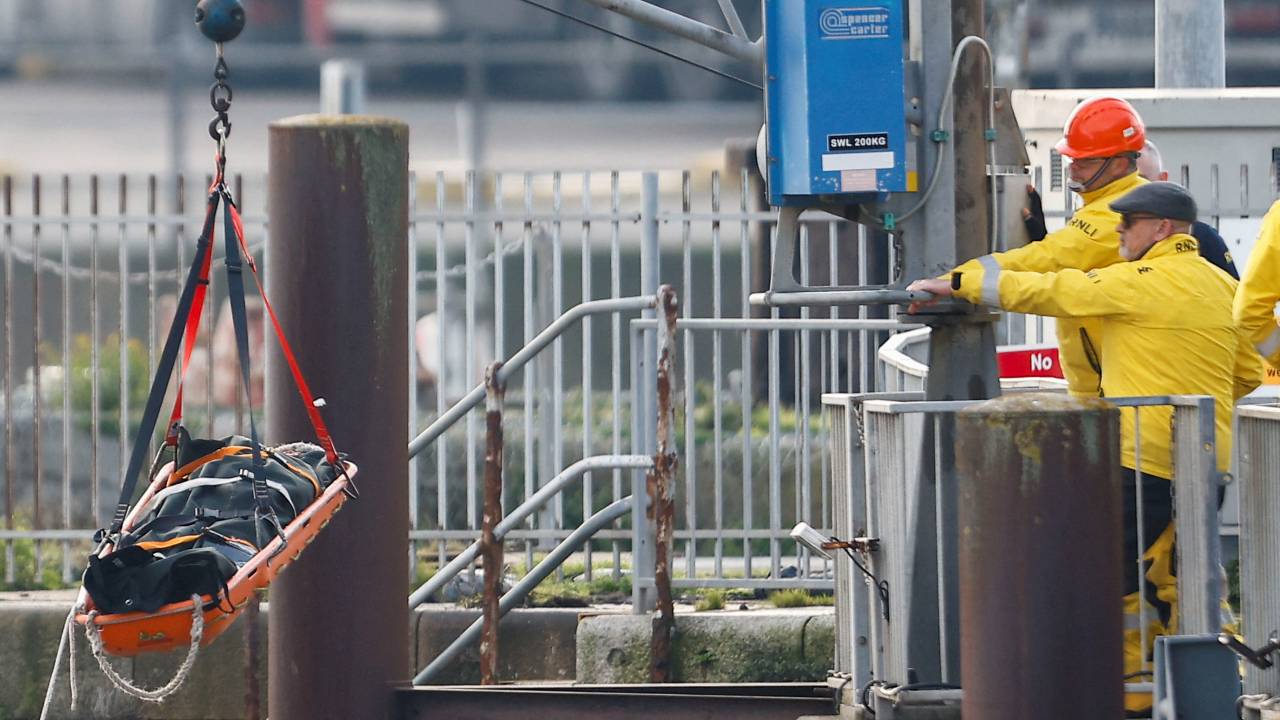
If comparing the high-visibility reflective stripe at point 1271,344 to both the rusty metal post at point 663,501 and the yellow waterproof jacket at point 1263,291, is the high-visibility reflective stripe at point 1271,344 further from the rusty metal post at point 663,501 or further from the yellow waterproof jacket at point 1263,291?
the rusty metal post at point 663,501

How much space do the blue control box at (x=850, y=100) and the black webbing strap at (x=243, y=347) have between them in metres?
1.69

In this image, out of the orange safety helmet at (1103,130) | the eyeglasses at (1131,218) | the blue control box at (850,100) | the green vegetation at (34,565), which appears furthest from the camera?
the green vegetation at (34,565)

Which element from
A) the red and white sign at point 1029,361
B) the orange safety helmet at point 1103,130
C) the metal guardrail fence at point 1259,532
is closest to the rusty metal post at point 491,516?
the red and white sign at point 1029,361

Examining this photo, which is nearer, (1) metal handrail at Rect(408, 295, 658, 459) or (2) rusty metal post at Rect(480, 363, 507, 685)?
(2) rusty metal post at Rect(480, 363, 507, 685)

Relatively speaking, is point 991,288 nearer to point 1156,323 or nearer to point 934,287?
point 934,287

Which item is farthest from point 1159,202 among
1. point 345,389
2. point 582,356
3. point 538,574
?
point 582,356

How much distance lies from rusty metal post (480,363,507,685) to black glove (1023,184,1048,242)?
2634 millimetres

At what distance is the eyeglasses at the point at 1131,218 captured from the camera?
6.46 metres

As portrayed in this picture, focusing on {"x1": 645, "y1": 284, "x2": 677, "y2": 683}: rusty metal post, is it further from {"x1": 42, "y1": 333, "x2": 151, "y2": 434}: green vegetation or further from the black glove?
{"x1": 42, "y1": 333, "x2": 151, "y2": 434}: green vegetation

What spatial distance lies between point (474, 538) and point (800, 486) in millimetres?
1496

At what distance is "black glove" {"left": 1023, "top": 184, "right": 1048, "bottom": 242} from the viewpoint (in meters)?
6.89

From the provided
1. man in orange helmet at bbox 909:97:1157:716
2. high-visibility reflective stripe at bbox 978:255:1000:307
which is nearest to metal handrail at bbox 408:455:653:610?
man in orange helmet at bbox 909:97:1157:716

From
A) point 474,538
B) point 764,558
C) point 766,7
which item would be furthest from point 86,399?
point 766,7

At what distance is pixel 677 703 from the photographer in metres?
7.17
